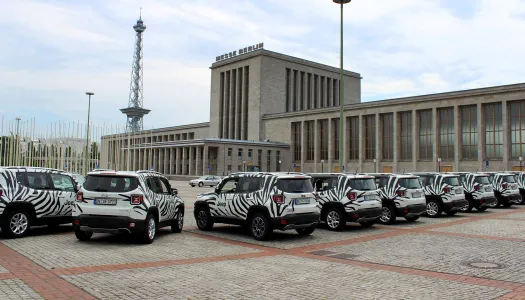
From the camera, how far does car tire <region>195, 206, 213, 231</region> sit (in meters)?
13.3

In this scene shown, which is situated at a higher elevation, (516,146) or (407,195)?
(516,146)

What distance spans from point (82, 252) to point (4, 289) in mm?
3199

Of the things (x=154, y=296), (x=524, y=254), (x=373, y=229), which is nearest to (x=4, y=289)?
(x=154, y=296)

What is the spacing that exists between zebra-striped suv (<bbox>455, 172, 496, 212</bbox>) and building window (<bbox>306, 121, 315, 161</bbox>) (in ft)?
203

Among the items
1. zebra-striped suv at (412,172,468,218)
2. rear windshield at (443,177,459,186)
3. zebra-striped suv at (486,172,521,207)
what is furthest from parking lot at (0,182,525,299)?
zebra-striped suv at (486,172,521,207)

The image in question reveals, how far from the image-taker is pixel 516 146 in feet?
186

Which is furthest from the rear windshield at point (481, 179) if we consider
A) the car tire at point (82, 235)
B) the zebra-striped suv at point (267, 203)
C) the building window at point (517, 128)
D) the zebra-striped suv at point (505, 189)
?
the building window at point (517, 128)

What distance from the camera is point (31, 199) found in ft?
37.8

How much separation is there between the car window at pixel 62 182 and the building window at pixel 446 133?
58850 millimetres

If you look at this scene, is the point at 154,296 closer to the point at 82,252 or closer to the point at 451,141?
the point at 82,252

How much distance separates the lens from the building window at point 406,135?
6769 cm

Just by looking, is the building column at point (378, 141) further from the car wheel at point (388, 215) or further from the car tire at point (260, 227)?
the car tire at point (260, 227)

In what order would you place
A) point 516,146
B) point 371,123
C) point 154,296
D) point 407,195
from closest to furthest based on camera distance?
point 154,296 < point 407,195 < point 516,146 < point 371,123

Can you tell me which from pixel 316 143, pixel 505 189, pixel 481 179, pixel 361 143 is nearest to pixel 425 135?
pixel 361 143
